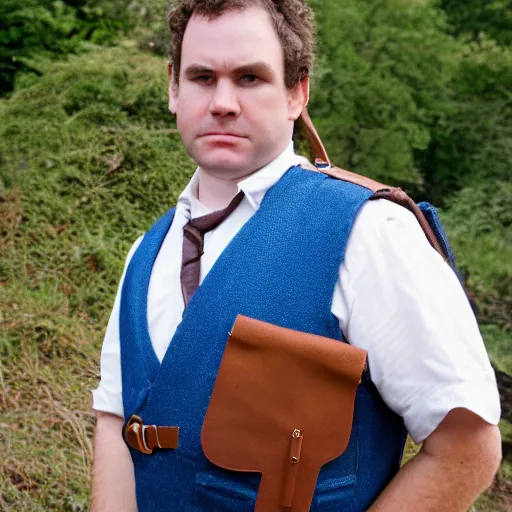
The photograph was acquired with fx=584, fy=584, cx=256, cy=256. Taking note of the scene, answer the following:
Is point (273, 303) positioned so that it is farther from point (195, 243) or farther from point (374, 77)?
point (374, 77)

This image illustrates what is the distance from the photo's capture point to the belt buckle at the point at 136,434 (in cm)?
118

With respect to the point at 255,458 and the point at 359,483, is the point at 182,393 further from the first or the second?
the point at 359,483

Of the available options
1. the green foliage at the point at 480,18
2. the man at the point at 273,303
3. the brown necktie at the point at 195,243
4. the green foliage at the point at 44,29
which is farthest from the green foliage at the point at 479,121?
the brown necktie at the point at 195,243

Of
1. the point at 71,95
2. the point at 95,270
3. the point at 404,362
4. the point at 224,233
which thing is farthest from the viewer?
the point at 71,95

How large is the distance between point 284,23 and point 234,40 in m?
0.14

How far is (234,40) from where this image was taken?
46.9 inches

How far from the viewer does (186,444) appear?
43.4 inches

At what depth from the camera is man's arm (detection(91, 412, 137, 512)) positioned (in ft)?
4.30

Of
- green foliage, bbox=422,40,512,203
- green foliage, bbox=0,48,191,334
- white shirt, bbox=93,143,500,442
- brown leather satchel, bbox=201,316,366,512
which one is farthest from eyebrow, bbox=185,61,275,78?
green foliage, bbox=422,40,512,203

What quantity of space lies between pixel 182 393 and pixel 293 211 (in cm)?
41

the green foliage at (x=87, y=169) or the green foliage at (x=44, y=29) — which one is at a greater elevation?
the green foliage at (x=44, y=29)

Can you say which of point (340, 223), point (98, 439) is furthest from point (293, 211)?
point (98, 439)

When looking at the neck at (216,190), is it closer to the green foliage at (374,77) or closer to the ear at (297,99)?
the ear at (297,99)

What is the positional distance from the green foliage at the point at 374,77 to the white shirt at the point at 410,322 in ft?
15.4
